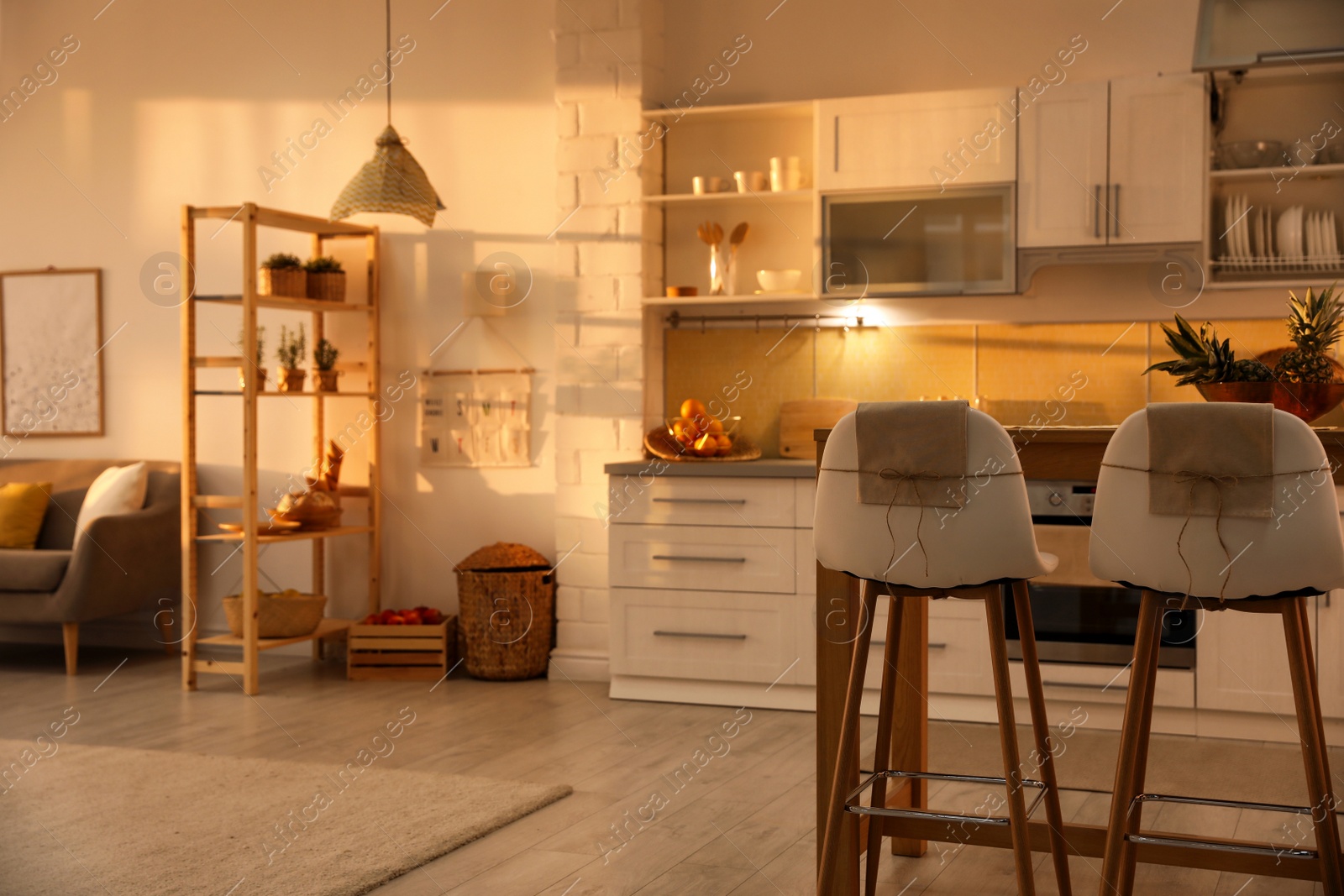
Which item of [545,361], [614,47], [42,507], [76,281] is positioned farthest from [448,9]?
[42,507]

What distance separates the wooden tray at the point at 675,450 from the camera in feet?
15.1

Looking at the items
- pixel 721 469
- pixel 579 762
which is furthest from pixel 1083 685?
pixel 579 762

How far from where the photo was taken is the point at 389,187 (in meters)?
4.54

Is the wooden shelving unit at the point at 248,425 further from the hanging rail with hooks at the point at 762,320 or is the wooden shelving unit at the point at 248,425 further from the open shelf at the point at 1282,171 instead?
the open shelf at the point at 1282,171

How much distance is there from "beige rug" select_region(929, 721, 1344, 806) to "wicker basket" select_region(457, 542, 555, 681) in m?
1.63

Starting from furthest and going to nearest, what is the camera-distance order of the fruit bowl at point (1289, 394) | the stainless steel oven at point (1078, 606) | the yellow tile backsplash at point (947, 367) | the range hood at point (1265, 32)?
the yellow tile backsplash at point (947, 367) < the range hood at point (1265, 32) < the stainless steel oven at point (1078, 606) < the fruit bowl at point (1289, 394)

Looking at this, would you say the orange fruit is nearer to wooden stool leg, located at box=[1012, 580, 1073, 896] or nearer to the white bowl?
the white bowl

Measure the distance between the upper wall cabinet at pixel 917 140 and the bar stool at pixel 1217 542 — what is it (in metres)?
2.44

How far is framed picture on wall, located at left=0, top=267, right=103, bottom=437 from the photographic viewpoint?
19.0ft

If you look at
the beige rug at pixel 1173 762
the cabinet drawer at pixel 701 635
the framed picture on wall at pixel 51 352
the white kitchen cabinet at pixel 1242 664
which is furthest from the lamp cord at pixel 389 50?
the white kitchen cabinet at pixel 1242 664

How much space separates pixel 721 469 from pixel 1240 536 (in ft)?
8.05

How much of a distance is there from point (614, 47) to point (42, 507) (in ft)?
10.5

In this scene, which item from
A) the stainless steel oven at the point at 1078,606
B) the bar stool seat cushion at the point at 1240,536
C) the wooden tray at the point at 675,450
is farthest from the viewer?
the wooden tray at the point at 675,450

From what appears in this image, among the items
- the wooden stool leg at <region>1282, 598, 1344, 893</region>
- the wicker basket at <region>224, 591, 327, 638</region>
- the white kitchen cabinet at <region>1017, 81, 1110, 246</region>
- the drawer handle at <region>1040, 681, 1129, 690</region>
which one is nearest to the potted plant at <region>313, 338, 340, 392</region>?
the wicker basket at <region>224, 591, 327, 638</region>
